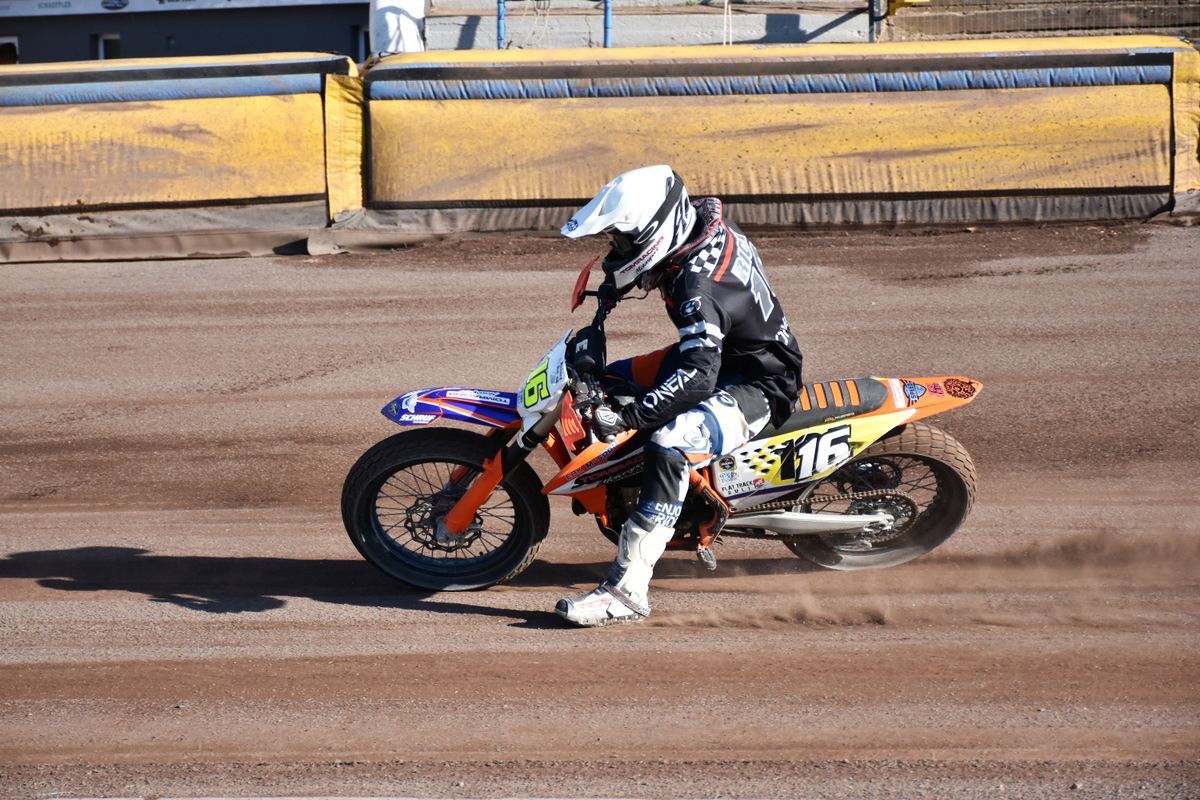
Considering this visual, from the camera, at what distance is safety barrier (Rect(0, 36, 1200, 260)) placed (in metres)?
12.0

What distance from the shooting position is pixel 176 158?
40.5ft

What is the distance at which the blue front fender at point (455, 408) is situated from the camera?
557 cm

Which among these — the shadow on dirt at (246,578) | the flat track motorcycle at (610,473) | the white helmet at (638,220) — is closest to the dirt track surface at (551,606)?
the shadow on dirt at (246,578)

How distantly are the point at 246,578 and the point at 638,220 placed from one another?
9.06 ft

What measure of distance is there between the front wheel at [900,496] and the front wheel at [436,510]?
4.43 ft

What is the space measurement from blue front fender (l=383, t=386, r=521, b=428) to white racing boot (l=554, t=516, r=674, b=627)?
2.54 feet

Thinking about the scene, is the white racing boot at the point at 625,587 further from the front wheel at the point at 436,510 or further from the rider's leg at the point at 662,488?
the front wheel at the point at 436,510

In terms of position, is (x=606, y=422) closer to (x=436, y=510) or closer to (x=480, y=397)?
(x=480, y=397)

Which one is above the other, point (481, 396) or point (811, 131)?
point (811, 131)

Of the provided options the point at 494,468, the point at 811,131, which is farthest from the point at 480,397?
the point at 811,131

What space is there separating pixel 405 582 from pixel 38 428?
4.05 m

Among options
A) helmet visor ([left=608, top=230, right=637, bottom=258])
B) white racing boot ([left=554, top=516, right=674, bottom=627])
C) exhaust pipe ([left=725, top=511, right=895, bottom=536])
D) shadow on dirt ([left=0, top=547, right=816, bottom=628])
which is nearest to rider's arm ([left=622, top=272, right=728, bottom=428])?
helmet visor ([left=608, top=230, right=637, bottom=258])

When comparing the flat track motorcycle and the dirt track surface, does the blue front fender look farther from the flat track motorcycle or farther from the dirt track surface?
the dirt track surface

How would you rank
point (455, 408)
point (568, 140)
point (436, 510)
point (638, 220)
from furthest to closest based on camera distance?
point (568, 140)
point (436, 510)
point (455, 408)
point (638, 220)
